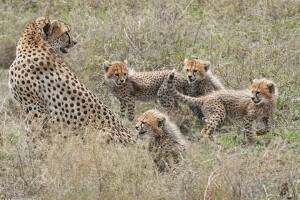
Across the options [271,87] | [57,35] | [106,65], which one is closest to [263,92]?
[271,87]

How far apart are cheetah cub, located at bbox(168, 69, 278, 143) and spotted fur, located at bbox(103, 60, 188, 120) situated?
39cm

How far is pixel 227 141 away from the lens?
7715 mm

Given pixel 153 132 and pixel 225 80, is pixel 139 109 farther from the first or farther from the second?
pixel 153 132

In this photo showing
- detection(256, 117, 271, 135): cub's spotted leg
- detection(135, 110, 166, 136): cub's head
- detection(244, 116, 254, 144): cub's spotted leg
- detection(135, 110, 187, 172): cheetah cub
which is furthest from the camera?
detection(256, 117, 271, 135): cub's spotted leg

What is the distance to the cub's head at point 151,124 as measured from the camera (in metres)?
7.16

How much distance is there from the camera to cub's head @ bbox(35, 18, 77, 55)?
722cm

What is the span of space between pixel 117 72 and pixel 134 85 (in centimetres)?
21

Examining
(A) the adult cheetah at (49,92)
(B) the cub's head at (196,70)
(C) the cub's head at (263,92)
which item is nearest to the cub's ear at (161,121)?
(A) the adult cheetah at (49,92)

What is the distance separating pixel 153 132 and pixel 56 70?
843 millimetres

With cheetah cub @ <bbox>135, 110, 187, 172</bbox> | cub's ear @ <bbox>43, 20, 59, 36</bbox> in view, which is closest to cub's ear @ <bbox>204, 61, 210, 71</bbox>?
cheetah cub @ <bbox>135, 110, 187, 172</bbox>

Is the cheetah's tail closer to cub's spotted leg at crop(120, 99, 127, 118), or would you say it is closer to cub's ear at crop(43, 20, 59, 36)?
cub's spotted leg at crop(120, 99, 127, 118)

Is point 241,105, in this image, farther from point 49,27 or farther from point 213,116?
point 49,27

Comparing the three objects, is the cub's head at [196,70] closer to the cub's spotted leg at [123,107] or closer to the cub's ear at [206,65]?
the cub's ear at [206,65]

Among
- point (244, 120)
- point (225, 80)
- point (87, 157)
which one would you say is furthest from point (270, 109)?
point (87, 157)
